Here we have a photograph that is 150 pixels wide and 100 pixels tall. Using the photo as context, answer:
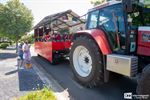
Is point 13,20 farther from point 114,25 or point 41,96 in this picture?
point 41,96

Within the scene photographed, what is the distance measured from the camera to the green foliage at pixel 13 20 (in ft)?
79.0

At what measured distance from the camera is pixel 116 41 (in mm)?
6035

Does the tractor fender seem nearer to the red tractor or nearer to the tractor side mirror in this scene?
the red tractor

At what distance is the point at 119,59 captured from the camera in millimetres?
5414

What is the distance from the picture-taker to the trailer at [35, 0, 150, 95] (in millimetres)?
5387

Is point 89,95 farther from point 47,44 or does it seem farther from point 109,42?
point 47,44

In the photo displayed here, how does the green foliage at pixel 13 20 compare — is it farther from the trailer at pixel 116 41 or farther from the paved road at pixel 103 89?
the trailer at pixel 116 41

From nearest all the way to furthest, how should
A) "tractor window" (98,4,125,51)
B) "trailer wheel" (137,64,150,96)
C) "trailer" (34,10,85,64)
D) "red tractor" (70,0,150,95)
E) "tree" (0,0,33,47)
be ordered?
"trailer wheel" (137,64,150,96) < "red tractor" (70,0,150,95) < "tractor window" (98,4,125,51) < "trailer" (34,10,85,64) < "tree" (0,0,33,47)

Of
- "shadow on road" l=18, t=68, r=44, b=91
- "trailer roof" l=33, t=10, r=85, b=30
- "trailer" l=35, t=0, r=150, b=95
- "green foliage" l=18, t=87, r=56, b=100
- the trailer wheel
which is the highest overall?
"trailer roof" l=33, t=10, r=85, b=30

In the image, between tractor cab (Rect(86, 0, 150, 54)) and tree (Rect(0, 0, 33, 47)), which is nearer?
tractor cab (Rect(86, 0, 150, 54))

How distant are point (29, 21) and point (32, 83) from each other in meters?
18.8

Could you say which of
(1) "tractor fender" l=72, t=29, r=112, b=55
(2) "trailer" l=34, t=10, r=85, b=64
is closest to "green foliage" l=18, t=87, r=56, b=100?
(1) "tractor fender" l=72, t=29, r=112, b=55

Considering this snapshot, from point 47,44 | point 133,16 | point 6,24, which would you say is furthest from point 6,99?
point 6,24

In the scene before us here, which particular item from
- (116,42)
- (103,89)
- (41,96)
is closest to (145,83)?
(116,42)
